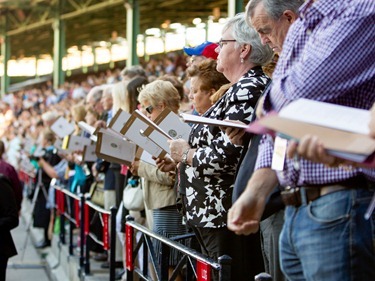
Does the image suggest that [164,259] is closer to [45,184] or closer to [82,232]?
[82,232]

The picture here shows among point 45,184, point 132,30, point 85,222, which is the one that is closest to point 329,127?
point 85,222

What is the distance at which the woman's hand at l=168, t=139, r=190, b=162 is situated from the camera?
5273mm

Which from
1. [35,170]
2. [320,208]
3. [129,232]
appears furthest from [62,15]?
[320,208]

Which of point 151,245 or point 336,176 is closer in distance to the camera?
point 336,176

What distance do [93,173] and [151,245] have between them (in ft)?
13.5

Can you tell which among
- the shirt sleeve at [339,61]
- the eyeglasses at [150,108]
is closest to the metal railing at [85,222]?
the eyeglasses at [150,108]

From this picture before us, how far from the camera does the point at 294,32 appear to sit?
3.22 meters

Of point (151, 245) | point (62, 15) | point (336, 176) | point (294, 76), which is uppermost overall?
point (62, 15)

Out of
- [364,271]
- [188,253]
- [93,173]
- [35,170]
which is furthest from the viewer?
[35,170]

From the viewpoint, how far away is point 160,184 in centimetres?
667

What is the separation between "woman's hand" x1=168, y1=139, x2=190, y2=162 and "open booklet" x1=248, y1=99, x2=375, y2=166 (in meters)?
2.56

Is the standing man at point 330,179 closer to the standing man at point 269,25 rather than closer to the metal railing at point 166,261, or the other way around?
the standing man at point 269,25

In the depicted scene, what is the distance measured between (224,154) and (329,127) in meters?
2.35

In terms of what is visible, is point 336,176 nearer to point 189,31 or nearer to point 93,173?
point 93,173
